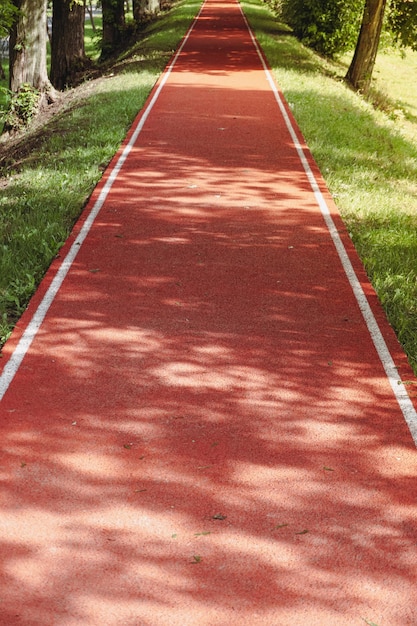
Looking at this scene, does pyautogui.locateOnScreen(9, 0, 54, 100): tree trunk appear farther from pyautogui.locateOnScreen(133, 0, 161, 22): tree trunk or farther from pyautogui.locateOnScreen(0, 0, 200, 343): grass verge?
pyautogui.locateOnScreen(133, 0, 161, 22): tree trunk

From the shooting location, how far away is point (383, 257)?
11.1m

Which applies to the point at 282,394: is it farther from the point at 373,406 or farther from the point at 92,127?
the point at 92,127

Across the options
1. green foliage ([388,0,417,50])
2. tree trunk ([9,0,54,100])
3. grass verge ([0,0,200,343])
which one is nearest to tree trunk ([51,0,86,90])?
grass verge ([0,0,200,343])

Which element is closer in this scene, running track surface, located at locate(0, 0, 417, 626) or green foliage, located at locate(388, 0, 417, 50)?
running track surface, located at locate(0, 0, 417, 626)

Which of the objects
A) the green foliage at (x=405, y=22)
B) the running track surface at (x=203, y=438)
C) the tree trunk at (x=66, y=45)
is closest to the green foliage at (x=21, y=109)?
the tree trunk at (x=66, y=45)

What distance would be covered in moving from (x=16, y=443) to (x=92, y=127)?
1239 cm

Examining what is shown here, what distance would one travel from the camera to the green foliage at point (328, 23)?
109 ft

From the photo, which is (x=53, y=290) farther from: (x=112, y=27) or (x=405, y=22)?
(x=112, y=27)

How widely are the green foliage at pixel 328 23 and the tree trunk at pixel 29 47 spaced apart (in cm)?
1403

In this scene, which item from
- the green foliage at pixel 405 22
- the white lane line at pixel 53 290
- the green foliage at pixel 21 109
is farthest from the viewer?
the green foliage at pixel 405 22

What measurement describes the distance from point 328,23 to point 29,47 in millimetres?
Answer: 15635

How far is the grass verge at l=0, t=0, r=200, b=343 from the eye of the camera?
10164 mm

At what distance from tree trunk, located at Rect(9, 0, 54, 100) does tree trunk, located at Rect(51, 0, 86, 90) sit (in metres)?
4.46

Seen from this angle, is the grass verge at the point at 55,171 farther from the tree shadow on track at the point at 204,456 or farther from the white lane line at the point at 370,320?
the white lane line at the point at 370,320
